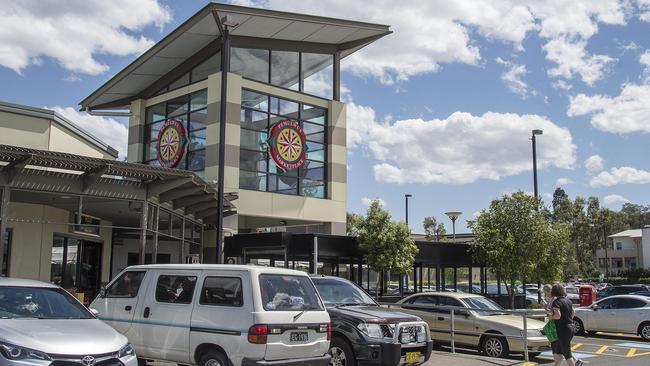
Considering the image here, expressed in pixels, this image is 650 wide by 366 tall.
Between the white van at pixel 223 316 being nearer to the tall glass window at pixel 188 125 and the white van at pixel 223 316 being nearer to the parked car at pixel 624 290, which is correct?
the tall glass window at pixel 188 125

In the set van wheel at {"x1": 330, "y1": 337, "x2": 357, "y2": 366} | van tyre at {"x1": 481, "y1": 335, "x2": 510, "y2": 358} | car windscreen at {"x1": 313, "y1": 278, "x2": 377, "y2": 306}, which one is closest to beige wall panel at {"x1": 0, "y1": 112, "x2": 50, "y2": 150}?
car windscreen at {"x1": 313, "y1": 278, "x2": 377, "y2": 306}

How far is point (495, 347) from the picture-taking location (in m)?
14.3

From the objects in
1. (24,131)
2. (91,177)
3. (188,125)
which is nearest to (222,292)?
(91,177)

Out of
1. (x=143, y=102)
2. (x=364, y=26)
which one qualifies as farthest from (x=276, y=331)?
(x=143, y=102)

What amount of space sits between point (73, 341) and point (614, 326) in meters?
18.1

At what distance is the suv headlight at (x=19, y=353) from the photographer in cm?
678

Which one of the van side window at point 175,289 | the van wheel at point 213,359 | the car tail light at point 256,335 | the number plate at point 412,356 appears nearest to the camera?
the car tail light at point 256,335

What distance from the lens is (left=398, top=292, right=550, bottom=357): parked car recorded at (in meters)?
13.9

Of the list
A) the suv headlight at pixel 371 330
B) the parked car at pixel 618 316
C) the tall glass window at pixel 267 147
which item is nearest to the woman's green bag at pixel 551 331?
the suv headlight at pixel 371 330

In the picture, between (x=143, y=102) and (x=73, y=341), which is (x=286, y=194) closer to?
(x=143, y=102)

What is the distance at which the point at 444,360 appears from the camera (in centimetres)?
1269

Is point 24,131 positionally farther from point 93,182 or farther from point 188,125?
point 188,125

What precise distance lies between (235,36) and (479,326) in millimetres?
19919

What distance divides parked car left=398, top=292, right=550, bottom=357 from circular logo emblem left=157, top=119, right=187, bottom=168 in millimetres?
16788
